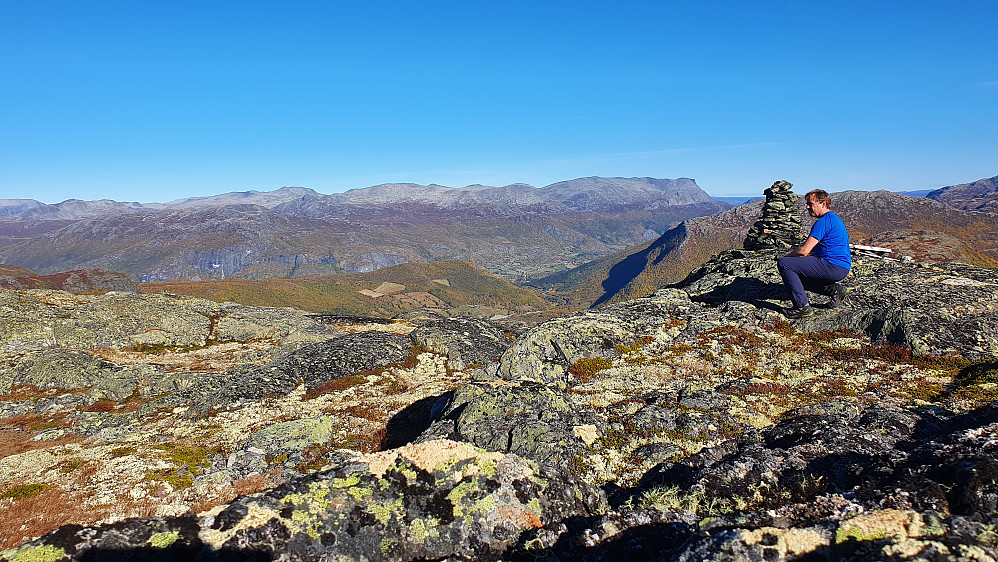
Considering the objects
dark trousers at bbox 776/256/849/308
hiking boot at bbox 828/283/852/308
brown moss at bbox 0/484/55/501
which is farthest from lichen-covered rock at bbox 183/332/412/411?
hiking boot at bbox 828/283/852/308

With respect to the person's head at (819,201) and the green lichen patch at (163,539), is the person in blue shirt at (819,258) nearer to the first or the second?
the person's head at (819,201)

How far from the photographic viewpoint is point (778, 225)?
3344 cm

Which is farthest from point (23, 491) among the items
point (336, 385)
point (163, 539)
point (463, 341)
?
point (463, 341)

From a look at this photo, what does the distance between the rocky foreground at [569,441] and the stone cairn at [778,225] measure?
21.5 feet

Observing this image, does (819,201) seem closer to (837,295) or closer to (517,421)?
(837,295)

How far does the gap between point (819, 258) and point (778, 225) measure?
56.2 ft

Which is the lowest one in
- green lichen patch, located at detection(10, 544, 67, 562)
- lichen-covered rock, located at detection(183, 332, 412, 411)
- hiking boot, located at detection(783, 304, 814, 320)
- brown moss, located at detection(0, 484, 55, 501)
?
lichen-covered rock, located at detection(183, 332, 412, 411)

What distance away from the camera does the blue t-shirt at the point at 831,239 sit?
17734 mm

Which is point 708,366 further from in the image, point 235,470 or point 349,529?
point 235,470

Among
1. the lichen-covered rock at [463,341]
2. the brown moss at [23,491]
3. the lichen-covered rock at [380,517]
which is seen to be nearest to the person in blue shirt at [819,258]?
the lichen-covered rock at [380,517]

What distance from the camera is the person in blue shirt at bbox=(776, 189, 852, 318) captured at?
17.7m

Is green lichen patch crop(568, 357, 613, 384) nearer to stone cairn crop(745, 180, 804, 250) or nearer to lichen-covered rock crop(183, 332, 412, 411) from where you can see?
lichen-covered rock crop(183, 332, 412, 411)

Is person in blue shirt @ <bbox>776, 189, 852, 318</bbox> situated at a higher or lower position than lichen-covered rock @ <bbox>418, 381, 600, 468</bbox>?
higher

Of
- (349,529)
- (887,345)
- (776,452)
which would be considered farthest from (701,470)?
(887,345)
